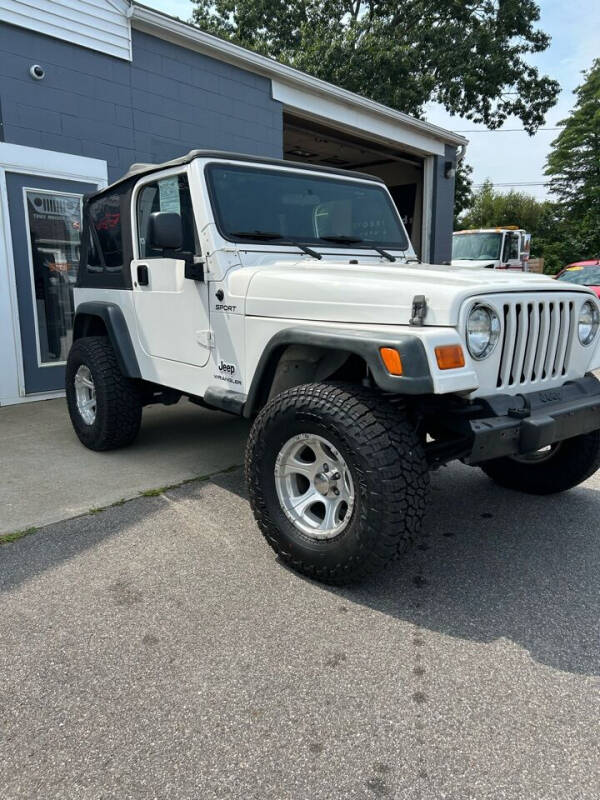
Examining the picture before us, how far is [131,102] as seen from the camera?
6895mm

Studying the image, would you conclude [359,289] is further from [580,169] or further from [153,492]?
[580,169]

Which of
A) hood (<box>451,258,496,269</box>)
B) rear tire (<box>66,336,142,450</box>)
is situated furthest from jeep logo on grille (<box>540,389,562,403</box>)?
hood (<box>451,258,496,269</box>)

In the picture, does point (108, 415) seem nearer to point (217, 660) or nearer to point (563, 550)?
point (217, 660)

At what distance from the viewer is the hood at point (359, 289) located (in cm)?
249

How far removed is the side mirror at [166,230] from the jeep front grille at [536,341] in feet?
5.93

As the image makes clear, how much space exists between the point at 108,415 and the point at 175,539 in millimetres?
1558

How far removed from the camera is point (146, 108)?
7.05 m

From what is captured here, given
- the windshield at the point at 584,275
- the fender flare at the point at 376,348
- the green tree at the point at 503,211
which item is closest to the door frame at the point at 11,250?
the fender flare at the point at 376,348

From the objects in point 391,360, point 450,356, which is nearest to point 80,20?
point 391,360

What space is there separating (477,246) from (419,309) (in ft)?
44.9

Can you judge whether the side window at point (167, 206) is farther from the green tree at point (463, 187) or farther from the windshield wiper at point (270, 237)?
the green tree at point (463, 187)

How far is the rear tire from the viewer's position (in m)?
4.43

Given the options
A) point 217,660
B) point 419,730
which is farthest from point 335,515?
point 419,730

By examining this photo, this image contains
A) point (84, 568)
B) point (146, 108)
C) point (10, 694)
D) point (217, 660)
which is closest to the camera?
point (10, 694)
